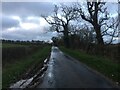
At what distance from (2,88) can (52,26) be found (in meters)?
62.8

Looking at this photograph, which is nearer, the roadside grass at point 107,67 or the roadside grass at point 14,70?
the roadside grass at point 107,67

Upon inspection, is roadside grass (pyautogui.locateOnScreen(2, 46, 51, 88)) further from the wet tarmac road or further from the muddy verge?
the wet tarmac road

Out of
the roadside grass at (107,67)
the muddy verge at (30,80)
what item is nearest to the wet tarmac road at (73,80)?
the muddy verge at (30,80)

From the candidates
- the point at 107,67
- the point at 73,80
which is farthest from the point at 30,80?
the point at 107,67

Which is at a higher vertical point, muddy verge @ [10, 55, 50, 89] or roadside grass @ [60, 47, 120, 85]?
roadside grass @ [60, 47, 120, 85]

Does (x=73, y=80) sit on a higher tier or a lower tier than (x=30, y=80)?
higher

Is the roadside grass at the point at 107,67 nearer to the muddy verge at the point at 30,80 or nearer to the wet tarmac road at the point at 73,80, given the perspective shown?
the wet tarmac road at the point at 73,80

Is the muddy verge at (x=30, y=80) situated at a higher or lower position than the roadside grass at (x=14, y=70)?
higher

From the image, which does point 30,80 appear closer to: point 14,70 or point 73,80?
point 73,80

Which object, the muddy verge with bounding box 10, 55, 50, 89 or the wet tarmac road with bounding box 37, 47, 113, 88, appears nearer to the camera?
the wet tarmac road with bounding box 37, 47, 113, 88

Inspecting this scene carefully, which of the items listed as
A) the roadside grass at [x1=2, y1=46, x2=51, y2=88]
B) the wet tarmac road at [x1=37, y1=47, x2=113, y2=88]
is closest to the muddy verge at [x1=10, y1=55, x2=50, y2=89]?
the wet tarmac road at [x1=37, y1=47, x2=113, y2=88]

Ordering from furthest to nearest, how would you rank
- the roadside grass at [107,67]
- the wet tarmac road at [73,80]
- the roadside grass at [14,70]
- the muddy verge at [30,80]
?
the roadside grass at [14,70], the roadside grass at [107,67], the muddy verge at [30,80], the wet tarmac road at [73,80]

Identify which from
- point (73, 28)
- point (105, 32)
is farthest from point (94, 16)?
point (73, 28)

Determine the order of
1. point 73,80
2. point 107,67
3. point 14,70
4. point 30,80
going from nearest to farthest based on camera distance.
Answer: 1. point 73,80
2. point 30,80
3. point 107,67
4. point 14,70
